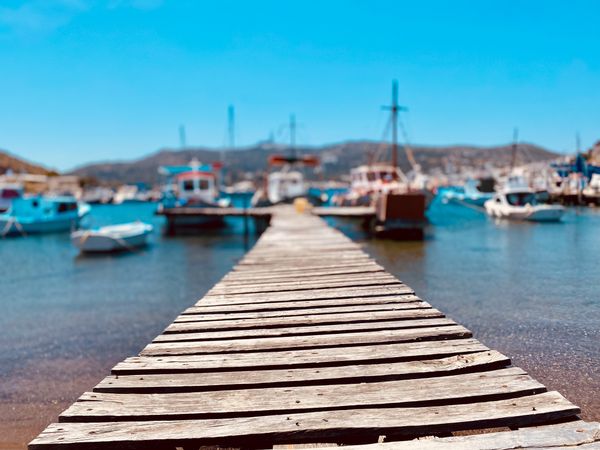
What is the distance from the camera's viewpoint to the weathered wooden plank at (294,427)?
9.41 ft

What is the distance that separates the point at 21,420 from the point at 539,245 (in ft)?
73.1

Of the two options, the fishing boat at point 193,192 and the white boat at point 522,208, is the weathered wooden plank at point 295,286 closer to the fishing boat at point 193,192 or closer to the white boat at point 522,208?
the fishing boat at point 193,192

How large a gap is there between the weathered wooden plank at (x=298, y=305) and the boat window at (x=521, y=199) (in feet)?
115

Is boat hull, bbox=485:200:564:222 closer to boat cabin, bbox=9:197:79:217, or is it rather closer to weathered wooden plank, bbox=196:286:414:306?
weathered wooden plank, bbox=196:286:414:306

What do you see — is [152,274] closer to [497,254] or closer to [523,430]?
[497,254]

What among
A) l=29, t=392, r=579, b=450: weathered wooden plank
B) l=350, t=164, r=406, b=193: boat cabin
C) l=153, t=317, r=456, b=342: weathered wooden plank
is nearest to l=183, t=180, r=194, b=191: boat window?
l=350, t=164, r=406, b=193: boat cabin

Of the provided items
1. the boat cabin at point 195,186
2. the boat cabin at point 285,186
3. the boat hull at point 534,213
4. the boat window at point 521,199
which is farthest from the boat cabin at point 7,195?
the boat window at point 521,199

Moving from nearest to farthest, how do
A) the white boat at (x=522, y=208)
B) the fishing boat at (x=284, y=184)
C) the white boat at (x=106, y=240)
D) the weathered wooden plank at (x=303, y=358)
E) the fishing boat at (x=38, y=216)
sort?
the weathered wooden plank at (x=303, y=358) → the white boat at (x=106, y=240) → the white boat at (x=522, y=208) → the fishing boat at (x=38, y=216) → the fishing boat at (x=284, y=184)

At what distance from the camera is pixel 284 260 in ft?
33.4

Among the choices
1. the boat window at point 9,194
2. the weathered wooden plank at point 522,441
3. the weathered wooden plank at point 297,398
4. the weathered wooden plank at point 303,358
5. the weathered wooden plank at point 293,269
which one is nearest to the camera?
the weathered wooden plank at point 522,441

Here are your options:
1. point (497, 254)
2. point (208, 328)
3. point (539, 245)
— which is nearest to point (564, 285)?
point (497, 254)

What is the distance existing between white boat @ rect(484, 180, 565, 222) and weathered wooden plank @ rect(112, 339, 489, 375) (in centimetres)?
3253

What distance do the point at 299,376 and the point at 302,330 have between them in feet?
4.17

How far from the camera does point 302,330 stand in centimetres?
501
